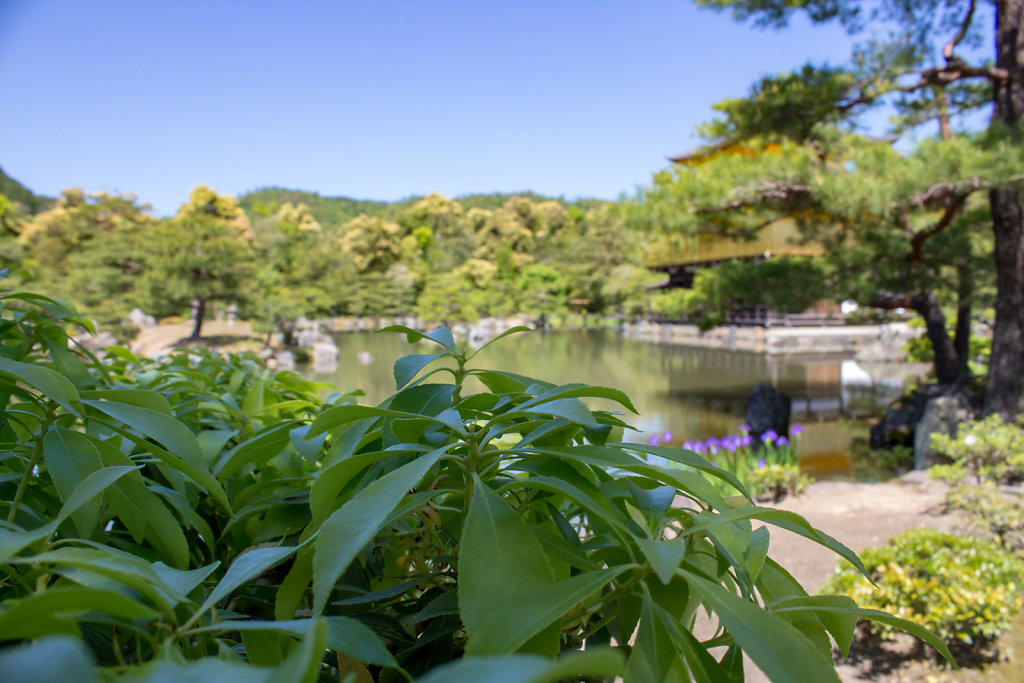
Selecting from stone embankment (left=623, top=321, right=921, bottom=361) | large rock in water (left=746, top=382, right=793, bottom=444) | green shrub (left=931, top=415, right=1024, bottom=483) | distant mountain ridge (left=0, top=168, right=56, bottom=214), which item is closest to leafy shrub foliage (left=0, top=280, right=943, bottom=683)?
green shrub (left=931, top=415, right=1024, bottom=483)

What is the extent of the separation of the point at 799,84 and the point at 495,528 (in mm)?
4383

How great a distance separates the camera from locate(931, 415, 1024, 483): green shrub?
268 cm

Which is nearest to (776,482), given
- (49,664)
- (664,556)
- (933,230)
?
(933,230)

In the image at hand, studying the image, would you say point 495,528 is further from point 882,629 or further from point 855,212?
point 855,212

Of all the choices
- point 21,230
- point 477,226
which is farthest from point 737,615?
point 477,226

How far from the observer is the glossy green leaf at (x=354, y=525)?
169 mm

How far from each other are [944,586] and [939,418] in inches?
107

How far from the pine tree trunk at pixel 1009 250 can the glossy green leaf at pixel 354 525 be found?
4399 mm

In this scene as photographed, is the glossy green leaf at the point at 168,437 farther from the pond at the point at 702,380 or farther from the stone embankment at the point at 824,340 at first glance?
the stone embankment at the point at 824,340

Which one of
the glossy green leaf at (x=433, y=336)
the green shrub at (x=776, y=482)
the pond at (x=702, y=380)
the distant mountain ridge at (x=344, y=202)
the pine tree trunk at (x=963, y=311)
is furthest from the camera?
the distant mountain ridge at (x=344, y=202)

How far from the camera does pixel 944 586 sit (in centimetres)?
154

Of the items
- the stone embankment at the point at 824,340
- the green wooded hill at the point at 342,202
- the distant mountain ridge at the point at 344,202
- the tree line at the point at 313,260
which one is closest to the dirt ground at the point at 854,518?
the tree line at the point at 313,260

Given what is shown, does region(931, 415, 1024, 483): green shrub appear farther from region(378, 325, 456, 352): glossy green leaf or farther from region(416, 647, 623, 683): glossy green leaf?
region(416, 647, 623, 683): glossy green leaf

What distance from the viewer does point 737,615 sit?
19 cm
